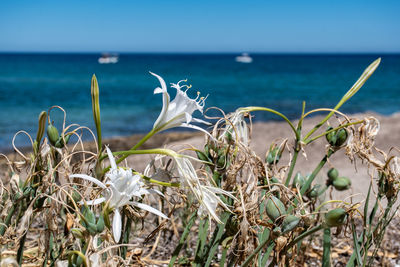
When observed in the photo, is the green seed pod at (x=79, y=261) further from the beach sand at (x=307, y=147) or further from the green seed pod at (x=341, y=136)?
the beach sand at (x=307, y=147)

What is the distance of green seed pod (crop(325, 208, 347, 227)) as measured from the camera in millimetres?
857

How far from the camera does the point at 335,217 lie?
865 millimetres

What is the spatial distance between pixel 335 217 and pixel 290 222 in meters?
0.08

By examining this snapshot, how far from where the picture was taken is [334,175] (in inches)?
58.9

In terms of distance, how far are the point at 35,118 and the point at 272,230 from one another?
12029 mm

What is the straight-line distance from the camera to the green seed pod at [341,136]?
1230 millimetres

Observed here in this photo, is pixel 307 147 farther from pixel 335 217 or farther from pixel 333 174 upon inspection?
pixel 335 217

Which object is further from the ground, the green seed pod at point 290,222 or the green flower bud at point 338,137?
the green flower bud at point 338,137

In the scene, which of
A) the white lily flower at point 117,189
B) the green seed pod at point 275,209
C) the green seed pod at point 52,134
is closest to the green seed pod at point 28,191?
the green seed pod at point 52,134

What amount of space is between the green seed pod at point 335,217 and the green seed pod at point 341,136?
1.33ft

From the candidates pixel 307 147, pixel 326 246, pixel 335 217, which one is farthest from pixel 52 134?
pixel 307 147

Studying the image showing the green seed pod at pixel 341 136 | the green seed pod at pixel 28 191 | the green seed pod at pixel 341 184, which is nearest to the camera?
the green seed pod at pixel 28 191

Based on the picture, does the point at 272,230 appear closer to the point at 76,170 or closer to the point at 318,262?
the point at 76,170

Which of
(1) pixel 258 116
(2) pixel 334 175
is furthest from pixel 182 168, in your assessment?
(1) pixel 258 116
